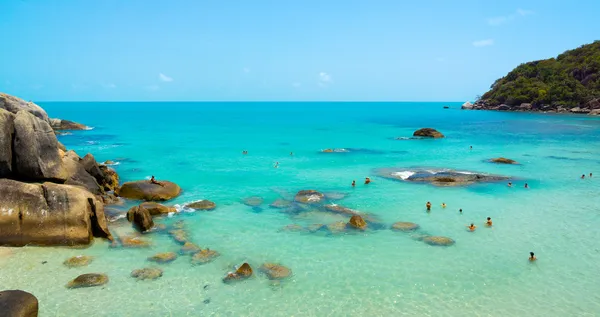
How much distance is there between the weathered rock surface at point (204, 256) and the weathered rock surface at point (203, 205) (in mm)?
8298

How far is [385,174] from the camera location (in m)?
43.6

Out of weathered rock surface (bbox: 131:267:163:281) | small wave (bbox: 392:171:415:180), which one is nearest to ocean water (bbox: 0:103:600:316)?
weathered rock surface (bbox: 131:267:163:281)

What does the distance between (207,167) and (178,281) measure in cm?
3046

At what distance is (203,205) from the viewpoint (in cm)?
3114

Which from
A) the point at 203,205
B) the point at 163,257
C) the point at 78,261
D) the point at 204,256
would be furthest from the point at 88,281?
the point at 203,205

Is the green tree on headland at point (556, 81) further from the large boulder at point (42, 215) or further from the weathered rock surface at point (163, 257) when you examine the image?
the large boulder at point (42, 215)

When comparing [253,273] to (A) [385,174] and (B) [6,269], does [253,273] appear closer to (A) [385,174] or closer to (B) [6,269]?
(B) [6,269]

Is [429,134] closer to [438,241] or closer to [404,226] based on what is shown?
[404,226]

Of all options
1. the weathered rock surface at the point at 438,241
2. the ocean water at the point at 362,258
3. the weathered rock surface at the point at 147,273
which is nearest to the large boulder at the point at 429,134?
the ocean water at the point at 362,258

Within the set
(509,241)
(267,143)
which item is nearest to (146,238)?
(509,241)

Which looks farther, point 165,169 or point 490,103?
point 490,103

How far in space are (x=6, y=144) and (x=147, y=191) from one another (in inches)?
434

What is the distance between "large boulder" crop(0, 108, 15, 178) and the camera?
2330cm

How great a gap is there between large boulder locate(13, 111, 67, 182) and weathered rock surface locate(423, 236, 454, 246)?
78.0ft
